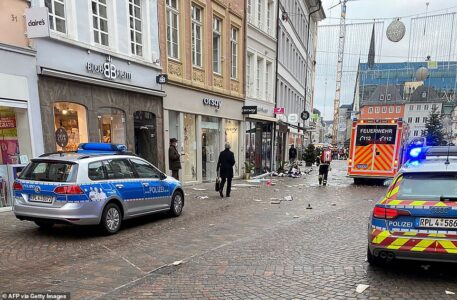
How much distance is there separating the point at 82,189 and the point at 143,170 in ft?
6.34

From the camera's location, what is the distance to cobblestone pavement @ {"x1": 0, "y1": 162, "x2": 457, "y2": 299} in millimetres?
4480

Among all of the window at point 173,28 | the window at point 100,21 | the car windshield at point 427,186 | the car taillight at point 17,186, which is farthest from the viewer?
the window at point 173,28

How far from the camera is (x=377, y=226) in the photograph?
15.6 feet

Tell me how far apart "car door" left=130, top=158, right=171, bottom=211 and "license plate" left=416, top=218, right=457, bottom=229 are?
565cm

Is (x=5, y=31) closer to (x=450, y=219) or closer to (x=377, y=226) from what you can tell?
(x=377, y=226)

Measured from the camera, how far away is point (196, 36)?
17.3 metres

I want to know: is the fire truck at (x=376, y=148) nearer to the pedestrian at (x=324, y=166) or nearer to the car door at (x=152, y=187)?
the pedestrian at (x=324, y=166)

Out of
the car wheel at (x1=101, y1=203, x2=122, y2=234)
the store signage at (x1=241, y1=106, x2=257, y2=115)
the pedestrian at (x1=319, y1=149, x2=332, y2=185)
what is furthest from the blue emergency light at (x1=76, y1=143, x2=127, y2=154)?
the store signage at (x1=241, y1=106, x2=257, y2=115)

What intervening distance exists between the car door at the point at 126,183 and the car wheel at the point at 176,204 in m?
1.21

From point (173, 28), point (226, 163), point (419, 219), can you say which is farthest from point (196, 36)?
point (419, 219)

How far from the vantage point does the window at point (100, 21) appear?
1193cm

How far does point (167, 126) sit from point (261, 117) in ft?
30.2

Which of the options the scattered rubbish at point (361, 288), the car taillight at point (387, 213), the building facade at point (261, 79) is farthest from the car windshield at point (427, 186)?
the building facade at point (261, 79)

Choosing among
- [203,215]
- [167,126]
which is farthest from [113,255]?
[167,126]
